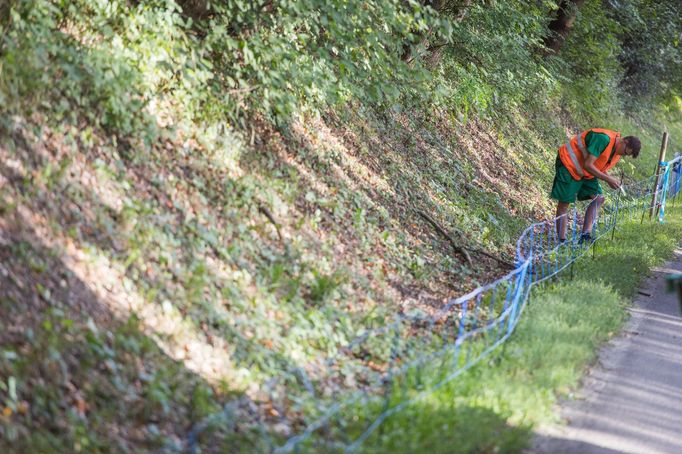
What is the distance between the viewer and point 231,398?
18.5 ft

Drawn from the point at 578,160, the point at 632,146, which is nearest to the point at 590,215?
the point at 578,160

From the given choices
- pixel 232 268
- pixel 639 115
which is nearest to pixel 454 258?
pixel 232 268

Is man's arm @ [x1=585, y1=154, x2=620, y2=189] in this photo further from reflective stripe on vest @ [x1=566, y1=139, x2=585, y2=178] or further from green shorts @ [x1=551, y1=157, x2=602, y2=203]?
green shorts @ [x1=551, y1=157, x2=602, y2=203]

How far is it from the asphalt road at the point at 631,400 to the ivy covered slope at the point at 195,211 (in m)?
1.80

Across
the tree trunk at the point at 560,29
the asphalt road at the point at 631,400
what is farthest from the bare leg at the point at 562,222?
the tree trunk at the point at 560,29

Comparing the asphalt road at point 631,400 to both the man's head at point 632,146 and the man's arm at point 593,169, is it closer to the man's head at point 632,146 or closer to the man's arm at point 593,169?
the man's arm at point 593,169

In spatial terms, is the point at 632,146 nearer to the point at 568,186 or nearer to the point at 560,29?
the point at 568,186

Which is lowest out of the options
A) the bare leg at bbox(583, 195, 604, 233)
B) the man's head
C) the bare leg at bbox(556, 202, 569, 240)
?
the bare leg at bbox(556, 202, 569, 240)

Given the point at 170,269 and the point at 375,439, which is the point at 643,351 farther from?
the point at 170,269

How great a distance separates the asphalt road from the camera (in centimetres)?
617

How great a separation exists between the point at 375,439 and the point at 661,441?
2439mm

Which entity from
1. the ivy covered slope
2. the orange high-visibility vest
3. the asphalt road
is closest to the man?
the orange high-visibility vest

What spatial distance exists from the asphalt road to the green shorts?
8.01ft

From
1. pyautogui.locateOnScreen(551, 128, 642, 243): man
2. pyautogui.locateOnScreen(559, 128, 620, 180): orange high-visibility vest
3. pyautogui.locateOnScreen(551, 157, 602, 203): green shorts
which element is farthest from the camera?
pyautogui.locateOnScreen(551, 157, 602, 203): green shorts
